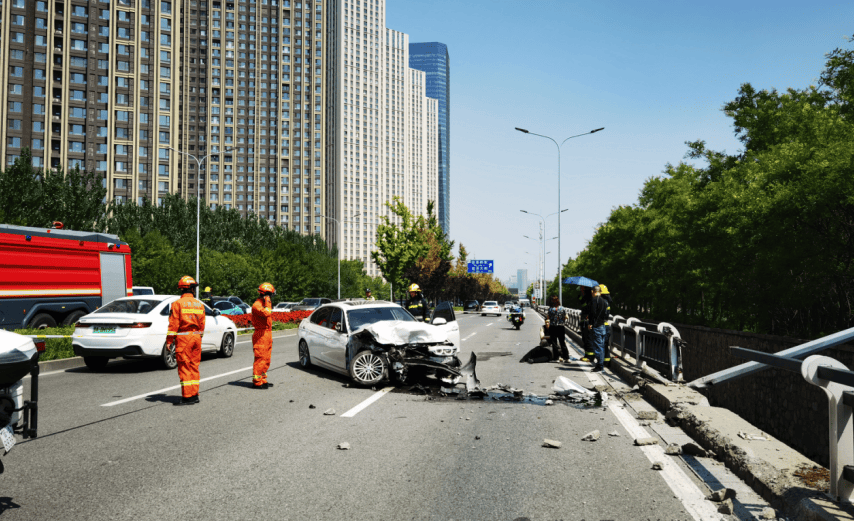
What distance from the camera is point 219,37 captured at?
470ft

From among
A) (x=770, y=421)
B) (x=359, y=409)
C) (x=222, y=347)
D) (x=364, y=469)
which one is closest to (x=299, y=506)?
(x=364, y=469)

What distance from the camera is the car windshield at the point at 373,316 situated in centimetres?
1155

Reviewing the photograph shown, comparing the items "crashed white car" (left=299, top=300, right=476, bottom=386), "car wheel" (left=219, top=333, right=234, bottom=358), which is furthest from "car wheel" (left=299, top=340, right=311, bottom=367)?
"car wheel" (left=219, top=333, right=234, bottom=358)

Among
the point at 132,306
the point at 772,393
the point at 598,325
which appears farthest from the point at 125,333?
the point at 772,393

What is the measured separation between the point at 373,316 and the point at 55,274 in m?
13.2

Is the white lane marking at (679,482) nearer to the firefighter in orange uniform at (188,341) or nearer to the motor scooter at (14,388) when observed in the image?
the motor scooter at (14,388)

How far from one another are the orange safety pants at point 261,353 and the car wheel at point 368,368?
1.46 metres

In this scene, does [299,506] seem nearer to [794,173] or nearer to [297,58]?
[794,173]

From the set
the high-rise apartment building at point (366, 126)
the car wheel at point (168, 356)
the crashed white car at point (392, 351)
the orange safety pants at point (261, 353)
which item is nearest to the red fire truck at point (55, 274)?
the car wheel at point (168, 356)

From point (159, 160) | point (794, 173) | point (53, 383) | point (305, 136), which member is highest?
point (305, 136)

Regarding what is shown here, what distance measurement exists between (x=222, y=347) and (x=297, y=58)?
142 metres

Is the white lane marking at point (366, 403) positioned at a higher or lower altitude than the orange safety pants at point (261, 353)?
lower

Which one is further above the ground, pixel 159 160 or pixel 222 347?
pixel 159 160

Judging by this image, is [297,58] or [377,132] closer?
[297,58]
